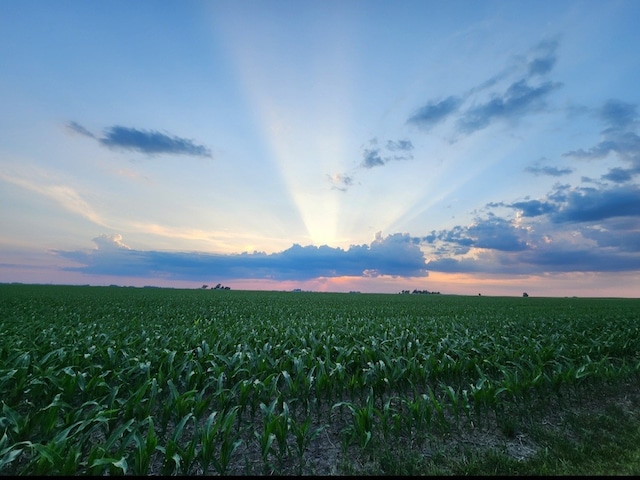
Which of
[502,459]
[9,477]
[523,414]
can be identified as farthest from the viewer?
[523,414]

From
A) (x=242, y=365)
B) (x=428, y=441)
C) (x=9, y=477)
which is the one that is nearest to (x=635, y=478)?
(x=428, y=441)

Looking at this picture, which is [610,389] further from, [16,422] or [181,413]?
[16,422]

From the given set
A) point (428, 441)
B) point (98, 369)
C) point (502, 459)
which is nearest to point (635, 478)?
point (502, 459)

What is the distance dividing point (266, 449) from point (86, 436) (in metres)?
2.33

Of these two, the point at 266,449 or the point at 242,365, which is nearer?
the point at 266,449

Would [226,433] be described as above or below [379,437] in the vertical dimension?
above

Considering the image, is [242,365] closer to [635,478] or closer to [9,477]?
[9,477]

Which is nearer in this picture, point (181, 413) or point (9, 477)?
point (9, 477)

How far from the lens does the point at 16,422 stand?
14.6 feet

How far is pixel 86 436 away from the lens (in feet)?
14.4

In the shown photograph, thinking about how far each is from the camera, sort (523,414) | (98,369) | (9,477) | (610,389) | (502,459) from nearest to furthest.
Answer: (9,477)
(502,459)
(523,414)
(98,369)
(610,389)

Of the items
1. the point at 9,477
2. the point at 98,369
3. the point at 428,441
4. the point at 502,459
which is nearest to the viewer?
the point at 9,477

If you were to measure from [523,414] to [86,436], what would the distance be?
708 cm

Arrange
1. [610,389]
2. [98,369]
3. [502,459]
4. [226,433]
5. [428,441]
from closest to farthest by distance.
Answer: [226,433] < [502,459] < [428,441] < [98,369] < [610,389]
